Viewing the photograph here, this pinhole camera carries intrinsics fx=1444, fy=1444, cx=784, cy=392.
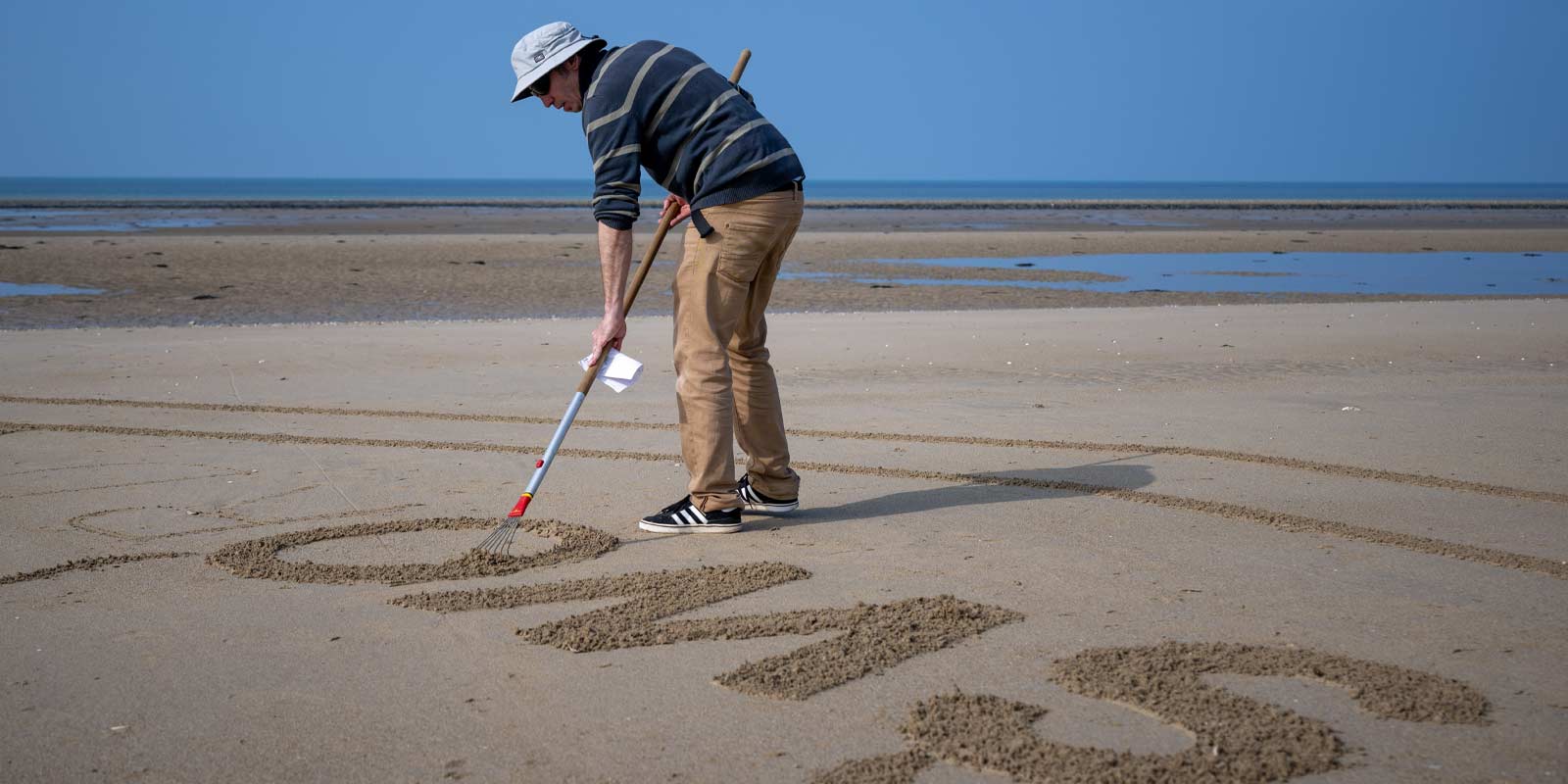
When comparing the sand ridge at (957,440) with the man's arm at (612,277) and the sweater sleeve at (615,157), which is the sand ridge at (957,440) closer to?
the man's arm at (612,277)

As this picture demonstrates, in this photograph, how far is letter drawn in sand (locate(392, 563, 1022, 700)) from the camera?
11.4 feet

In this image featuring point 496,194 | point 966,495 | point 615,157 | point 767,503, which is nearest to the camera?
point 615,157

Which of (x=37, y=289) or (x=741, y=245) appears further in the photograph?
(x=37, y=289)

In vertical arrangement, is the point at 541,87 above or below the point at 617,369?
above

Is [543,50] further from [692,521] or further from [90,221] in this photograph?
[90,221]

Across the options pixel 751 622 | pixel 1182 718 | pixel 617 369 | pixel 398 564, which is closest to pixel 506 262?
pixel 617 369

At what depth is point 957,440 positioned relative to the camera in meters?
6.87

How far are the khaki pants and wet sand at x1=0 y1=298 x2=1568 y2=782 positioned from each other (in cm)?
29

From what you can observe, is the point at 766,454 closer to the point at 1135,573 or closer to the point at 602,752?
the point at 1135,573

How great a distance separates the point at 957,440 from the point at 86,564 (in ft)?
12.6

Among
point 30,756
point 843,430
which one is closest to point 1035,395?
point 843,430

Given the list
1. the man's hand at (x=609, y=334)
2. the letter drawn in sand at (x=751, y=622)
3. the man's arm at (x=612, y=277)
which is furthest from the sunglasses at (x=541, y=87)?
the letter drawn in sand at (x=751, y=622)

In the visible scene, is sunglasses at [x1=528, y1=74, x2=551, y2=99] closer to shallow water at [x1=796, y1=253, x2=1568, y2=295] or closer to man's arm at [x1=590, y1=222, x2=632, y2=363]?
man's arm at [x1=590, y1=222, x2=632, y2=363]

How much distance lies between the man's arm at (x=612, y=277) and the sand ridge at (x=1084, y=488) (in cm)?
151
